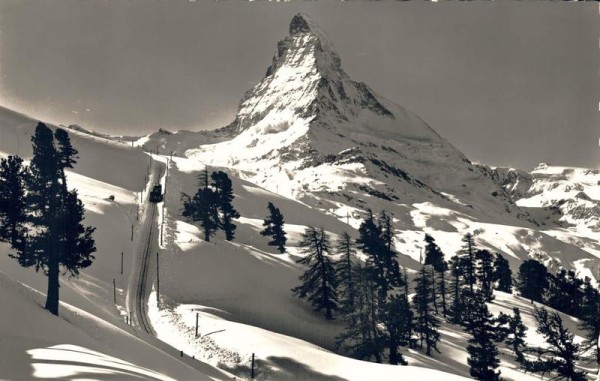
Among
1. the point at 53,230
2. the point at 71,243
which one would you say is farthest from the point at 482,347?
the point at 53,230

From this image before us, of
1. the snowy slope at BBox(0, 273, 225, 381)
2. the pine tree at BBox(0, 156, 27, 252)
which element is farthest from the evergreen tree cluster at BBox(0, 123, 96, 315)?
the snowy slope at BBox(0, 273, 225, 381)

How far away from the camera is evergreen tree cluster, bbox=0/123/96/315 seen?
120ft

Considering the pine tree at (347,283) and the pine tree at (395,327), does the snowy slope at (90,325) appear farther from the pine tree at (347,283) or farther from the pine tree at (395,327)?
A: the pine tree at (347,283)

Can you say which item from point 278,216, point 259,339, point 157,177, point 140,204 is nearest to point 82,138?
point 157,177

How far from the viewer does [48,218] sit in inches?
1492

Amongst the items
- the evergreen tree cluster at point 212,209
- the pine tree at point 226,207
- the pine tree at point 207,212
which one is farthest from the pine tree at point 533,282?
the pine tree at point 207,212

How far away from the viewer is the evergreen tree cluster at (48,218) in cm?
3644

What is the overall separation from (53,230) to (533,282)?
307 feet

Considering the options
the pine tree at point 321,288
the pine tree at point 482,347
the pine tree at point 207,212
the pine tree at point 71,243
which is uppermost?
the pine tree at point 207,212

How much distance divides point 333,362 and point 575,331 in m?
59.8

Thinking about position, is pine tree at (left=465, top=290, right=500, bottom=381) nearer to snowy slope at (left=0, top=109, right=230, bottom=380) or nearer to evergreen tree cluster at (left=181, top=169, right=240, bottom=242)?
snowy slope at (left=0, top=109, right=230, bottom=380)

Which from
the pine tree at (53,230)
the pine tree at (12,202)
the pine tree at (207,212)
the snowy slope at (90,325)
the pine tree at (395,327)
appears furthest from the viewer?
the pine tree at (207,212)

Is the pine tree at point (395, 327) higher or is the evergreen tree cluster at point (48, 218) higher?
the evergreen tree cluster at point (48, 218)

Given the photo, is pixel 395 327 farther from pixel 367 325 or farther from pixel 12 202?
pixel 12 202
